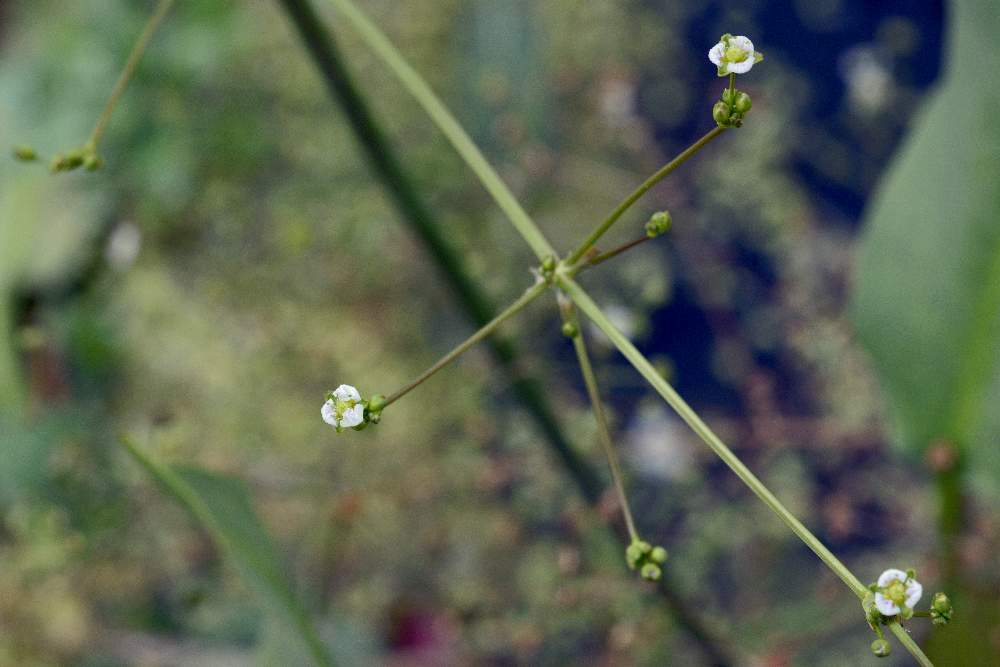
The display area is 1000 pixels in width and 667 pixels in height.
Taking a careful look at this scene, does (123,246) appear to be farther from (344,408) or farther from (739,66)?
(739,66)

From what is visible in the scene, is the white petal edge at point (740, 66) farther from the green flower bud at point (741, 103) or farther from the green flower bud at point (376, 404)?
the green flower bud at point (376, 404)

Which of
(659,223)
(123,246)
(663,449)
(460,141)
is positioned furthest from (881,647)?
(123,246)

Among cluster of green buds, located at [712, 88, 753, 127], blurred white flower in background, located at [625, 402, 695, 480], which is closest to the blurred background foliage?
blurred white flower in background, located at [625, 402, 695, 480]

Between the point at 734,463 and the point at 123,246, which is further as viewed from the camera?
the point at 123,246

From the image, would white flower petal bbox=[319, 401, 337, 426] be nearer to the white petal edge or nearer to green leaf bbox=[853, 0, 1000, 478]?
the white petal edge

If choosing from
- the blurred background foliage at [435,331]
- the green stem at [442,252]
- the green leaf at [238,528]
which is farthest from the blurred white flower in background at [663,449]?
the green leaf at [238,528]

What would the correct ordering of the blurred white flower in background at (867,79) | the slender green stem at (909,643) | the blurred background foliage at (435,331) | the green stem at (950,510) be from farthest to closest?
1. the blurred white flower in background at (867,79)
2. the blurred background foliage at (435,331)
3. the green stem at (950,510)
4. the slender green stem at (909,643)

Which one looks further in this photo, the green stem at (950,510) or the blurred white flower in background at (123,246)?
the blurred white flower in background at (123,246)
